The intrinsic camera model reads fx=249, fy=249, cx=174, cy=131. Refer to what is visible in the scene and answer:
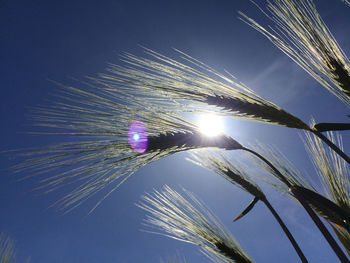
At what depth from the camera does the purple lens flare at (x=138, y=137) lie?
44.1 inches

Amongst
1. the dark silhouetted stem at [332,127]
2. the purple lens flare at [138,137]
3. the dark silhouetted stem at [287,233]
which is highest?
the purple lens flare at [138,137]

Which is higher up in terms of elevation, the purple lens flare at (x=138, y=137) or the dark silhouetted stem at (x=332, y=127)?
the purple lens flare at (x=138, y=137)

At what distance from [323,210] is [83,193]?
3.90 feet

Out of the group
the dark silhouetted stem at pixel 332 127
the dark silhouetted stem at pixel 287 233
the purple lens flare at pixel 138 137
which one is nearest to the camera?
the dark silhouetted stem at pixel 332 127

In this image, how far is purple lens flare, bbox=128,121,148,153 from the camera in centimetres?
112

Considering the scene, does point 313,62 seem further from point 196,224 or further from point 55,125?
point 196,224

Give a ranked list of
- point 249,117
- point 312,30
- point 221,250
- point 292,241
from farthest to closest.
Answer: point 221,250
point 292,241
point 249,117
point 312,30

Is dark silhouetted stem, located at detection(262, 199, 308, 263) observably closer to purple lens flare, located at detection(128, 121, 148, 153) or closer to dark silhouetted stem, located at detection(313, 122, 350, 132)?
dark silhouetted stem, located at detection(313, 122, 350, 132)

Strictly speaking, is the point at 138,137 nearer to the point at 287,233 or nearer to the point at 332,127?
the point at 332,127

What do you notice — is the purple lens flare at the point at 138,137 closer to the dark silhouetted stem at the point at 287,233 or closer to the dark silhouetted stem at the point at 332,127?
the dark silhouetted stem at the point at 332,127

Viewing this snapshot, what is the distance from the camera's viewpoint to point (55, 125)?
1026 mm

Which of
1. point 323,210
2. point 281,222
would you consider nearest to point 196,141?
point 323,210

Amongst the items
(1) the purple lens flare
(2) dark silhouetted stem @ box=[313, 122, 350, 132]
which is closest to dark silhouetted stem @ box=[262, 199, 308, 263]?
(2) dark silhouetted stem @ box=[313, 122, 350, 132]

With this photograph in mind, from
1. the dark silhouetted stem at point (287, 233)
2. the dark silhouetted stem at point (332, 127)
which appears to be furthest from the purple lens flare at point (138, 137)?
the dark silhouetted stem at point (287, 233)
